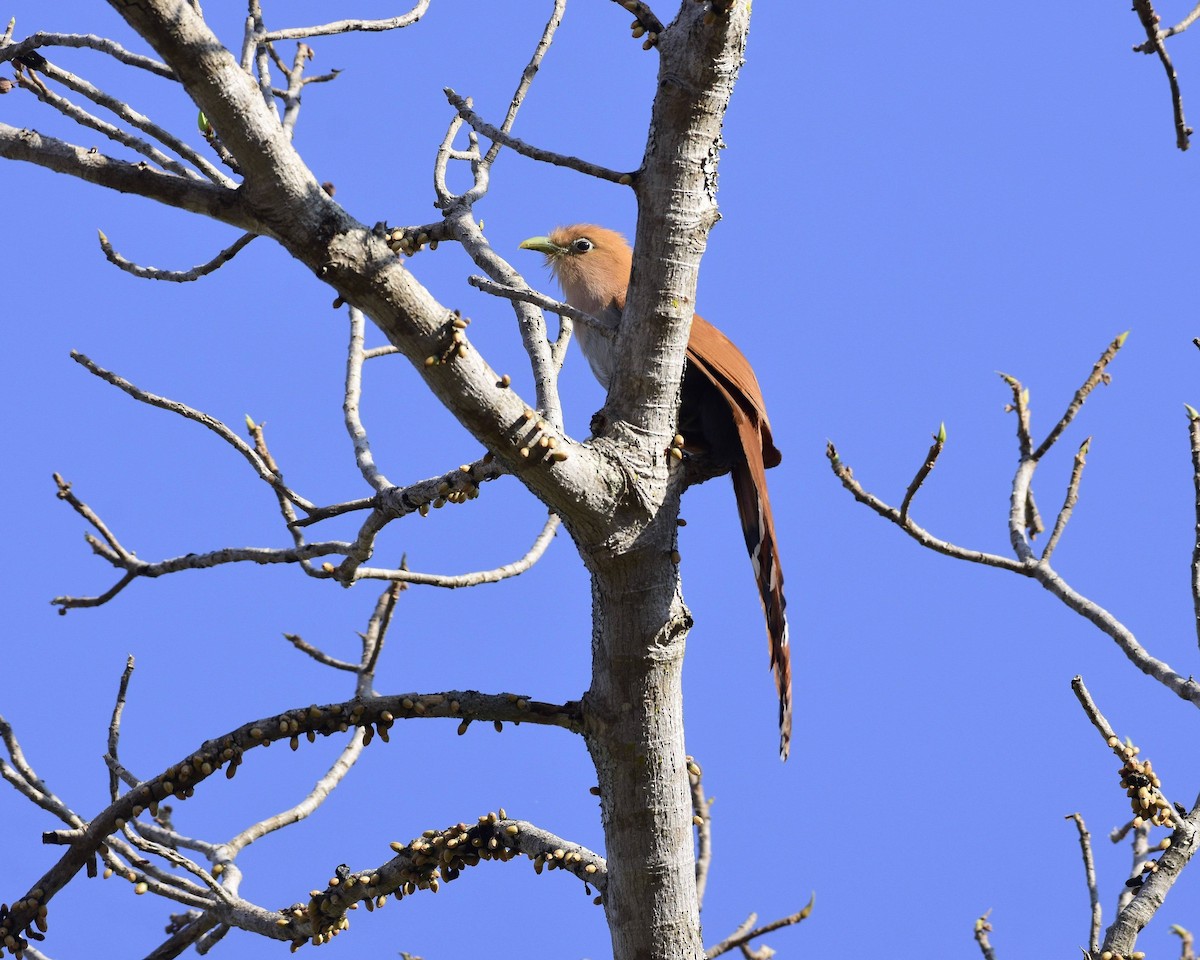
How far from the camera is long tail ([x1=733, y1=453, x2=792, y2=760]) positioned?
2.71m

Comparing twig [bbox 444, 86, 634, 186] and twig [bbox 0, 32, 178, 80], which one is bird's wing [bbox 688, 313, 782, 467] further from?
twig [bbox 0, 32, 178, 80]

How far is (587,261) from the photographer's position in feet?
14.7

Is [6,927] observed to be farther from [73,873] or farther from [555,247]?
[555,247]

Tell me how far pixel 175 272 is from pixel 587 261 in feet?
5.90

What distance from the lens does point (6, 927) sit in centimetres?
217

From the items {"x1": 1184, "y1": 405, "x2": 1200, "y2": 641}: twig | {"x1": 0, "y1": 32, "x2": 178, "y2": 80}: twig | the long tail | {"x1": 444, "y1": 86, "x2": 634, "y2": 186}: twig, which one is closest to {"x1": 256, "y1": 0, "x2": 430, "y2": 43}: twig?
{"x1": 0, "y1": 32, "x2": 178, "y2": 80}: twig

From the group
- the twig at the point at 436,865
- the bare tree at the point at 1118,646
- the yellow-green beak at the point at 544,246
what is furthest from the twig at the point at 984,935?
the yellow-green beak at the point at 544,246

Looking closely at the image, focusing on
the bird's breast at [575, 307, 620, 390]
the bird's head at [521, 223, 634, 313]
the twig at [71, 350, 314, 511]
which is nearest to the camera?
the twig at [71, 350, 314, 511]

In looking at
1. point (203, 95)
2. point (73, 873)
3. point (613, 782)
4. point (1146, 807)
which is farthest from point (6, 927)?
point (1146, 807)

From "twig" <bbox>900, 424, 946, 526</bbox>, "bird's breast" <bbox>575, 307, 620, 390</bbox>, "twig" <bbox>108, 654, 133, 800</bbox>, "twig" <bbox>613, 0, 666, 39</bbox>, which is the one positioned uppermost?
"bird's breast" <bbox>575, 307, 620, 390</bbox>

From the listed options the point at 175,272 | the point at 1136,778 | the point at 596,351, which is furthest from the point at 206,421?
the point at 1136,778

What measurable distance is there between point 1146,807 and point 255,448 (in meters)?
2.55

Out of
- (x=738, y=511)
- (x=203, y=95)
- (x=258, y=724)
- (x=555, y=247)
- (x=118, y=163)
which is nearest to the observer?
(x=203, y=95)

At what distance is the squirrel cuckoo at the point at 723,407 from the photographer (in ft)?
9.14
